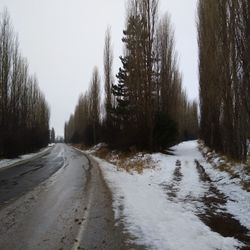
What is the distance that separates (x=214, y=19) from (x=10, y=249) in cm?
1780

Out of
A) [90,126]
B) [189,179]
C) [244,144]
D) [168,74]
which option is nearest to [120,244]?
[189,179]

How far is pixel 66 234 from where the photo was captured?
7359 mm

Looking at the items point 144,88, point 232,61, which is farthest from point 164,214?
point 144,88

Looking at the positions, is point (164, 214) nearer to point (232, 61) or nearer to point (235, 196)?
point (235, 196)

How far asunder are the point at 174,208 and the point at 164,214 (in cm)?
83

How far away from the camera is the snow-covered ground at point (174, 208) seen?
Answer: 693 cm

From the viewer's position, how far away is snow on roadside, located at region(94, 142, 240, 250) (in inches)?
269

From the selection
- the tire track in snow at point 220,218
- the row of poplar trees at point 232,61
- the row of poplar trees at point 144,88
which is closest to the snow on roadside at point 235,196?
the tire track in snow at point 220,218

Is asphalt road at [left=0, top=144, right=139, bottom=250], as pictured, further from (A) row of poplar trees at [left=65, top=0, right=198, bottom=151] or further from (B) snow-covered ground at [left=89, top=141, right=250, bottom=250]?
(A) row of poplar trees at [left=65, top=0, right=198, bottom=151]

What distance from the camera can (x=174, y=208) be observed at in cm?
1003

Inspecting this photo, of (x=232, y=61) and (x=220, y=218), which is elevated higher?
(x=232, y=61)

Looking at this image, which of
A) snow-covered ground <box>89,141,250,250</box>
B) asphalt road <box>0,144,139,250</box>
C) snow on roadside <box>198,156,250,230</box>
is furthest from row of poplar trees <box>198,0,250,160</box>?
asphalt road <box>0,144,139,250</box>

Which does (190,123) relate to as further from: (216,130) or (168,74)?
(216,130)

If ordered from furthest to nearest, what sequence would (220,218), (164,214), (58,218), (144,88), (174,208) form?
(144,88), (174,208), (164,214), (220,218), (58,218)
